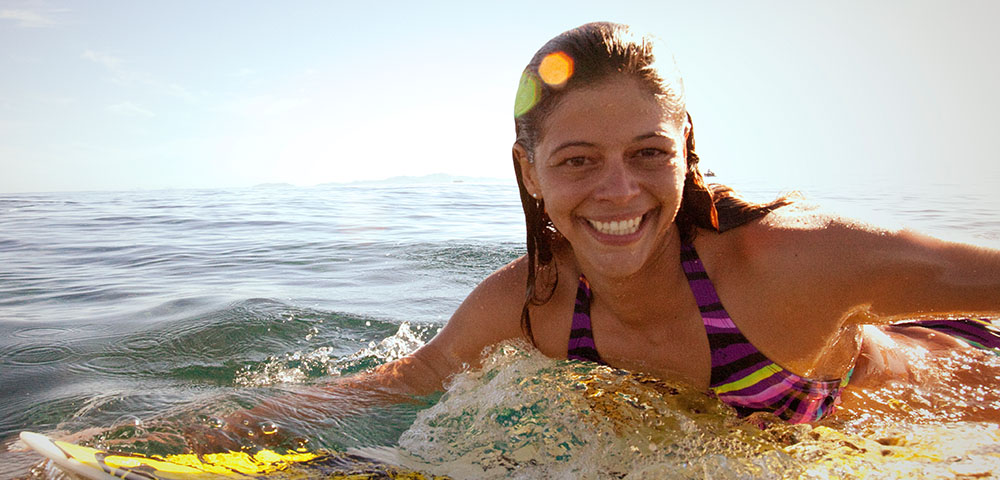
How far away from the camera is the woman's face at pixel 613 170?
198cm

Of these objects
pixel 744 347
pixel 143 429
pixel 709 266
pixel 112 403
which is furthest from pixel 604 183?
pixel 112 403

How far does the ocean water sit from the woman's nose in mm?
714

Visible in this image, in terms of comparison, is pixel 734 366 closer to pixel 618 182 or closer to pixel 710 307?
pixel 710 307

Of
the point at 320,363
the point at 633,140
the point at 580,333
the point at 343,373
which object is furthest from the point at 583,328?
the point at 320,363

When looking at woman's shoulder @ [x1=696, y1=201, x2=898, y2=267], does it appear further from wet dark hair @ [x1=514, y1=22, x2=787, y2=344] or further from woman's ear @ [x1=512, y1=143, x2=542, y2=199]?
woman's ear @ [x1=512, y1=143, x2=542, y2=199]

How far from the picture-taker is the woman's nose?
6.56ft

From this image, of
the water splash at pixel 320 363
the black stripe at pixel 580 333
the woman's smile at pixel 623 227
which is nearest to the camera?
the woman's smile at pixel 623 227

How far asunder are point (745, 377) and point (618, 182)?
33.2 inches

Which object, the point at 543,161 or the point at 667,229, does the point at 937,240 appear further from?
the point at 543,161

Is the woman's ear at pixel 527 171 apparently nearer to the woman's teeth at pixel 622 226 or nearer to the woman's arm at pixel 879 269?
the woman's teeth at pixel 622 226

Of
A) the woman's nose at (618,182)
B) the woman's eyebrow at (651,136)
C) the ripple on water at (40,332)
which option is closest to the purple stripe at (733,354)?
the woman's nose at (618,182)

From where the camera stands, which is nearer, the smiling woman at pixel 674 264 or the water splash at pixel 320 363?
the smiling woman at pixel 674 264

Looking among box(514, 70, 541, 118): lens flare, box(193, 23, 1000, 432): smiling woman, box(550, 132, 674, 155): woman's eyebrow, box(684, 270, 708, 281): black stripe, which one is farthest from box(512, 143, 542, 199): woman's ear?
box(684, 270, 708, 281): black stripe

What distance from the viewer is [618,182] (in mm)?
2002
